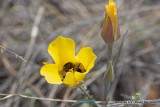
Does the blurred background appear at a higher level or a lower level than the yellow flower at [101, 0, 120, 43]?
lower

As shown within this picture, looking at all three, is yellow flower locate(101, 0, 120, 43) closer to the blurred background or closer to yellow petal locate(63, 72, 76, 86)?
yellow petal locate(63, 72, 76, 86)

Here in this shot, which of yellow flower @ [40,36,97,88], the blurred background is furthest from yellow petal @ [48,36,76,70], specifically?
the blurred background

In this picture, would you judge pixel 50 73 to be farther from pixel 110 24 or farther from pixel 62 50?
pixel 110 24

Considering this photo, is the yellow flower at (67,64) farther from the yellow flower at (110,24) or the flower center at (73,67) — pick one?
the yellow flower at (110,24)

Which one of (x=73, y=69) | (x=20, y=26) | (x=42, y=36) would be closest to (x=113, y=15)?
(x=73, y=69)

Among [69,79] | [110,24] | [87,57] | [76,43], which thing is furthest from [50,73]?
[76,43]

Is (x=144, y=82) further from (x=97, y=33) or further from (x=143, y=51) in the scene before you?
(x=97, y=33)

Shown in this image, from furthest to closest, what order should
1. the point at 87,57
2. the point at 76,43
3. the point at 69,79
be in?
1. the point at 76,43
2. the point at 87,57
3. the point at 69,79
